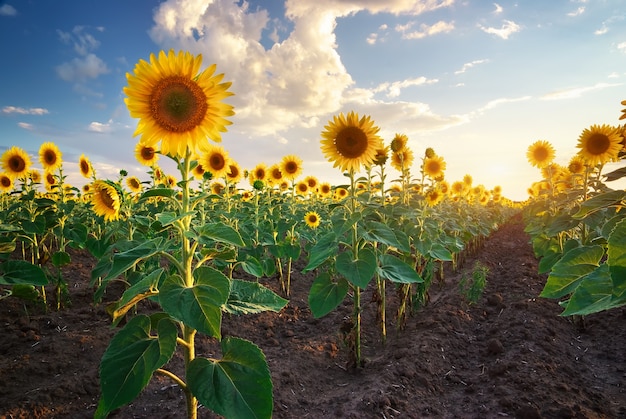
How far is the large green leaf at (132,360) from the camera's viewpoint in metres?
1.99

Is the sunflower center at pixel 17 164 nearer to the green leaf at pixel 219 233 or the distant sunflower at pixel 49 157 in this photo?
the distant sunflower at pixel 49 157

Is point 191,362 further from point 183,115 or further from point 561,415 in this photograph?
point 561,415

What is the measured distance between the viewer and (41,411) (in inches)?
137

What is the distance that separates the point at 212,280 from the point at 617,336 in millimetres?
5750

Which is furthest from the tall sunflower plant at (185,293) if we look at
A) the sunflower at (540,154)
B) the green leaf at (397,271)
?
the sunflower at (540,154)

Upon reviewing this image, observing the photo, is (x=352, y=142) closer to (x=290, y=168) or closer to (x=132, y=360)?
(x=132, y=360)

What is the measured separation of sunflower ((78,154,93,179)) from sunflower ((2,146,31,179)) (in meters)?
1.45

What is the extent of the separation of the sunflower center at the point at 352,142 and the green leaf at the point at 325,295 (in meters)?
1.44

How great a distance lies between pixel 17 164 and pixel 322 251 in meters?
7.26

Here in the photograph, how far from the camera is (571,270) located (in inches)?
121

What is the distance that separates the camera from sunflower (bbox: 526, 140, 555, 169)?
9.74 meters

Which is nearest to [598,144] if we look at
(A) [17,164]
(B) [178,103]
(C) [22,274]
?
(B) [178,103]

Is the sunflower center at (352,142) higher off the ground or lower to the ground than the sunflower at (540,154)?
lower

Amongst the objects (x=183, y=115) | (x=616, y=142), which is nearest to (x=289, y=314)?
(x=183, y=115)
